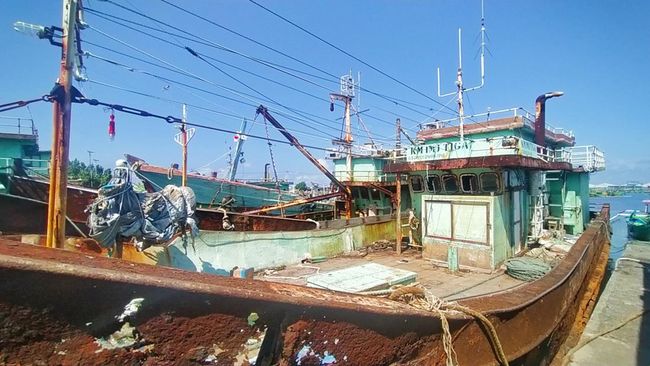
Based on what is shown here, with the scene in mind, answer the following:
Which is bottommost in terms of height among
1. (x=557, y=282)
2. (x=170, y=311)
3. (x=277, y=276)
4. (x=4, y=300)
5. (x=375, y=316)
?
(x=277, y=276)

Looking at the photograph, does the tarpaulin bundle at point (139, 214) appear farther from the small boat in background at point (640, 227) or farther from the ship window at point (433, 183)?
the small boat in background at point (640, 227)

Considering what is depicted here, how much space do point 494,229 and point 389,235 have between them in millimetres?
5414

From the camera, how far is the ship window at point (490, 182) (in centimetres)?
873

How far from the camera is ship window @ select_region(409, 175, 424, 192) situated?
10376 mm

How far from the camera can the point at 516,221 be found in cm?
967

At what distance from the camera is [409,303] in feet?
8.44

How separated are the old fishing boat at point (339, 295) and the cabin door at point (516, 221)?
6cm

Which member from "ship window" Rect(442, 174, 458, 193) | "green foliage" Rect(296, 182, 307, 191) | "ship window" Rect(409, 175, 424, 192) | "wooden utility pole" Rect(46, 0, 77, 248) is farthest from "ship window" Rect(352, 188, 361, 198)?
Result: "green foliage" Rect(296, 182, 307, 191)

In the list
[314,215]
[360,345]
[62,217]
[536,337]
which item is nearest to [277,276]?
[62,217]

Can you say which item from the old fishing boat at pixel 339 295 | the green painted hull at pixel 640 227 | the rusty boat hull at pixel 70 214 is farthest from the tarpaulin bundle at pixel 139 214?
the green painted hull at pixel 640 227

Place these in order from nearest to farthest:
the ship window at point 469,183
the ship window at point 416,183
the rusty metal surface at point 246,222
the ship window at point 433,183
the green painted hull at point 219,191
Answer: the ship window at point 469,183
the ship window at point 433,183
the ship window at point 416,183
the rusty metal surface at point 246,222
the green painted hull at point 219,191

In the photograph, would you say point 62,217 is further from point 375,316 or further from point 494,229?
point 494,229

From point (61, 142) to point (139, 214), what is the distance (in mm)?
2221

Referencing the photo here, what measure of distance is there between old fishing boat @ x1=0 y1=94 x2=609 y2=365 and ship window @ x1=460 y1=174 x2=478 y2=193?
0.03m
